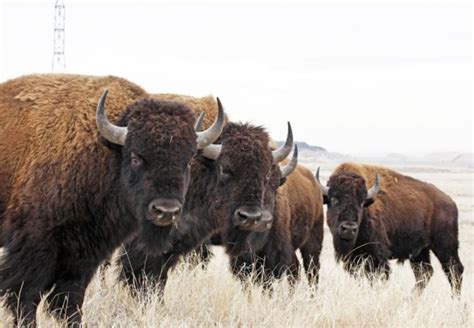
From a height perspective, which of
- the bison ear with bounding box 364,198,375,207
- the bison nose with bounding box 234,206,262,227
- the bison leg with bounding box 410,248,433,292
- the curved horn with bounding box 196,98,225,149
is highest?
the curved horn with bounding box 196,98,225,149

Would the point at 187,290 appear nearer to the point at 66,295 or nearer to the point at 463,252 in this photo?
the point at 66,295

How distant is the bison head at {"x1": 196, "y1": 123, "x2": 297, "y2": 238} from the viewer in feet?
25.5

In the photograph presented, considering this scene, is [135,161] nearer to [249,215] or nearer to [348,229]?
[249,215]

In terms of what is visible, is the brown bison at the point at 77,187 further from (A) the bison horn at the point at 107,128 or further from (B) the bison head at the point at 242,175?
(B) the bison head at the point at 242,175

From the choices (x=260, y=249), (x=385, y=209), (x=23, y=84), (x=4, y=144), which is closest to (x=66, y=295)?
(x=4, y=144)

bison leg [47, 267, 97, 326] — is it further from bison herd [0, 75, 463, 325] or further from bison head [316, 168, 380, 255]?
bison head [316, 168, 380, 255]

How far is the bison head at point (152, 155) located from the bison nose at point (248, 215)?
1.48 meters

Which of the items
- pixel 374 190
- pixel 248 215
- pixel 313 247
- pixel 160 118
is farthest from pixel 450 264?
pixel 160 118

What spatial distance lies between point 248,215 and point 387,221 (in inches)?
246

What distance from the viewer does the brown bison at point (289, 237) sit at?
31.9 ft

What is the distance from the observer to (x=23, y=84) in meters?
6.73

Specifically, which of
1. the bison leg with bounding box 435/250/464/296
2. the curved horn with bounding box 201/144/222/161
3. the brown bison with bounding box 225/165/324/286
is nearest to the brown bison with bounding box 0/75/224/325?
the curved horn with bounding box 201/144/222/161

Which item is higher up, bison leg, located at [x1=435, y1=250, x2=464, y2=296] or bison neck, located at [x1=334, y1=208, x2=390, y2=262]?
bison neck, located at [x1=334, y1=208, x2=390, y2=262]

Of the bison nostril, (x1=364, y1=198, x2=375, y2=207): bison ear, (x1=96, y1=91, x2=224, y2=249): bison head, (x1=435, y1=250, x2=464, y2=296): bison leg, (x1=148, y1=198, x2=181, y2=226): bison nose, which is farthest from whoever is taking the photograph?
(x1=435, y1=250, x2=464, y2=296): bison leg
